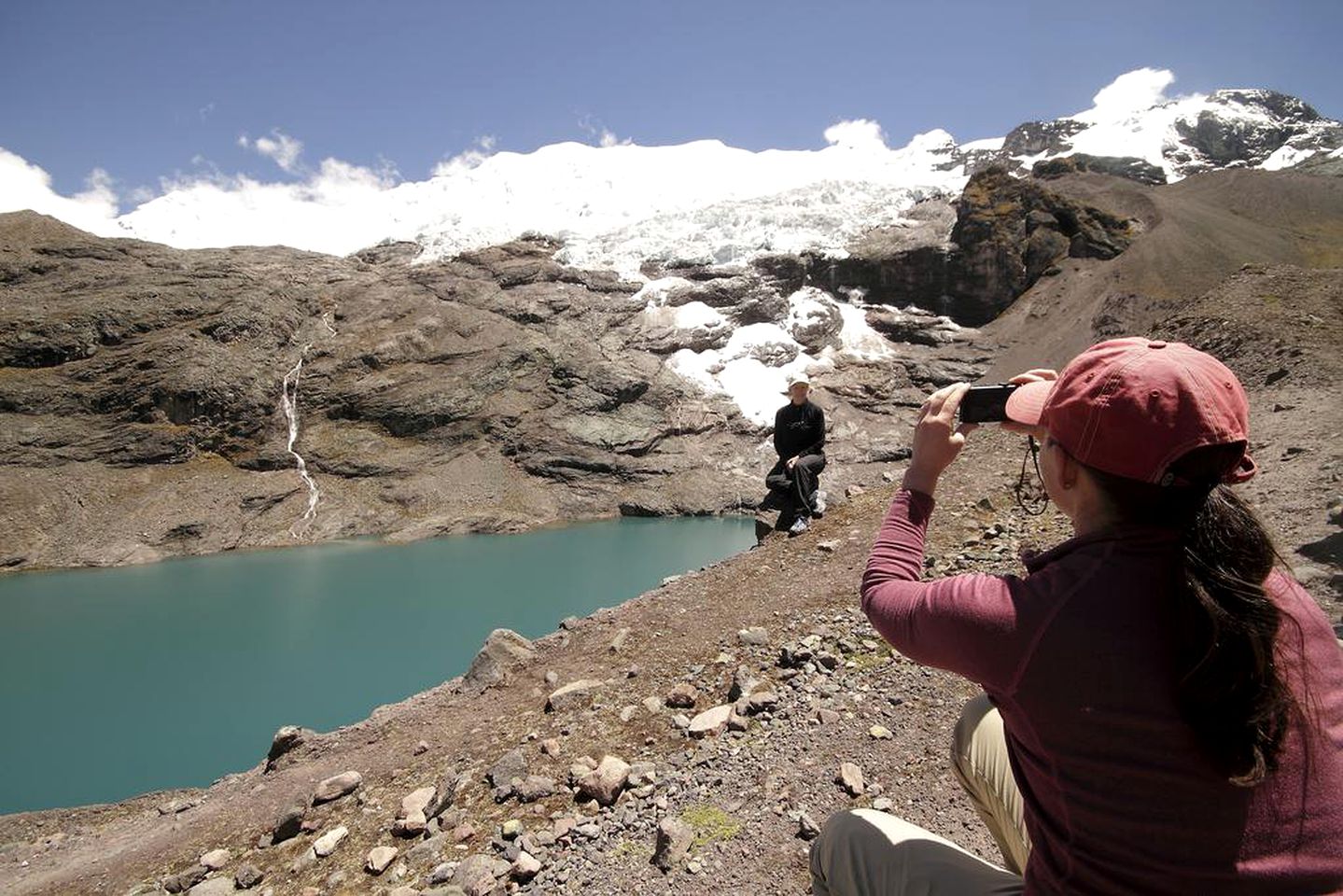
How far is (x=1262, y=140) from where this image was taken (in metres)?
114

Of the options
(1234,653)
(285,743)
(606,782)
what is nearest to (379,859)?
(606,782)

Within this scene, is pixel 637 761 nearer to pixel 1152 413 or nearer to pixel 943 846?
pixel 943 846

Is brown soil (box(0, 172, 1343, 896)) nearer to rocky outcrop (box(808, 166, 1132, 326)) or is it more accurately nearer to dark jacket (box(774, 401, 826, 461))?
dark jacket (box(774, 401, 826, 461))

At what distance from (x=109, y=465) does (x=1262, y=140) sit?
158486mm

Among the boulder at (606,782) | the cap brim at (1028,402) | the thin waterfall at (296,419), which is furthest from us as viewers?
the thin waterfall at (296,419)

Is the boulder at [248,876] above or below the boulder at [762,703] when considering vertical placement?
below

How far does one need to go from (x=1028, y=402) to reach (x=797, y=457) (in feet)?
26.4

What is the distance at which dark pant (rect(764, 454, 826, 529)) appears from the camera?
9523 millimetres

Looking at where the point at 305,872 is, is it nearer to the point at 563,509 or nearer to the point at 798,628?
the point at 798,628

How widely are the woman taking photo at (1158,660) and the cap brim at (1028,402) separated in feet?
0.65

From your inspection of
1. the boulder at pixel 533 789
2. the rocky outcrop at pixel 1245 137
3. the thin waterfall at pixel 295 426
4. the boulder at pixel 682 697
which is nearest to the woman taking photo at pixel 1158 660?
the boulder at pixel 533 789

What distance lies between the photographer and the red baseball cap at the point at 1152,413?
4.12 ft

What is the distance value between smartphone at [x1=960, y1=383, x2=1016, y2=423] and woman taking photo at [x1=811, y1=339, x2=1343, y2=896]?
0.46m

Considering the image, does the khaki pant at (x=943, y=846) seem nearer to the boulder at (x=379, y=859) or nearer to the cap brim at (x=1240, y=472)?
the cap brim at (x=1240, y=472)
